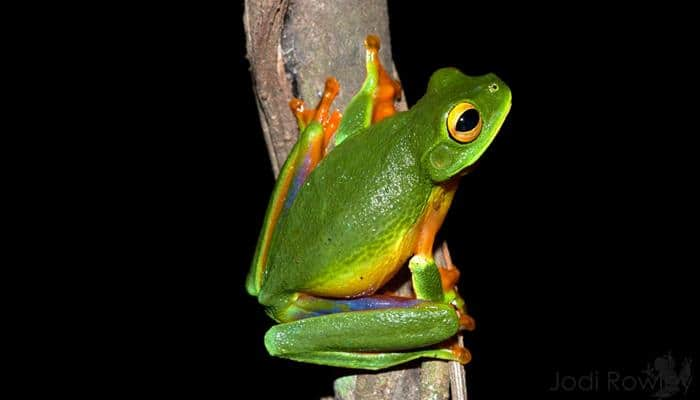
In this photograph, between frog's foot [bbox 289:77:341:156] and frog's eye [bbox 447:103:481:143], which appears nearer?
frog's eye [bbox 447:103:481:143]

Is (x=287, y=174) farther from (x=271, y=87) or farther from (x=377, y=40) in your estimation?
(x=377, y=40)

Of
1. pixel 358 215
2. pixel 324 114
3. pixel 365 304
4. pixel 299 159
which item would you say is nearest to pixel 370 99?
pixel 324 114

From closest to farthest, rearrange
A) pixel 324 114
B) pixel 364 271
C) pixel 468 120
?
pixel 468 120 → pixel 364 271 → pixel 324 114

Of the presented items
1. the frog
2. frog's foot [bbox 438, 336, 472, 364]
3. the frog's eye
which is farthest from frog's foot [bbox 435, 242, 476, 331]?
the frog's eye

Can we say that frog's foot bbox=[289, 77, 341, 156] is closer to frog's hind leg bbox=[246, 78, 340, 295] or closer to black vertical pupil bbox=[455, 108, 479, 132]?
frog's hind leg bbox=[246, 78, 340, 295]

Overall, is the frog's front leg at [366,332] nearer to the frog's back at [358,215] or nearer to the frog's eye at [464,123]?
the frog's back at [358,215]

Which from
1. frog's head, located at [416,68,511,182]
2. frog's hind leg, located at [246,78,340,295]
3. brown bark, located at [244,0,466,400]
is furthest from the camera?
frog's hind leg, located at [246,78,340,295]

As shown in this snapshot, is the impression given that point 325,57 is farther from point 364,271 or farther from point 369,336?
point 369,336
